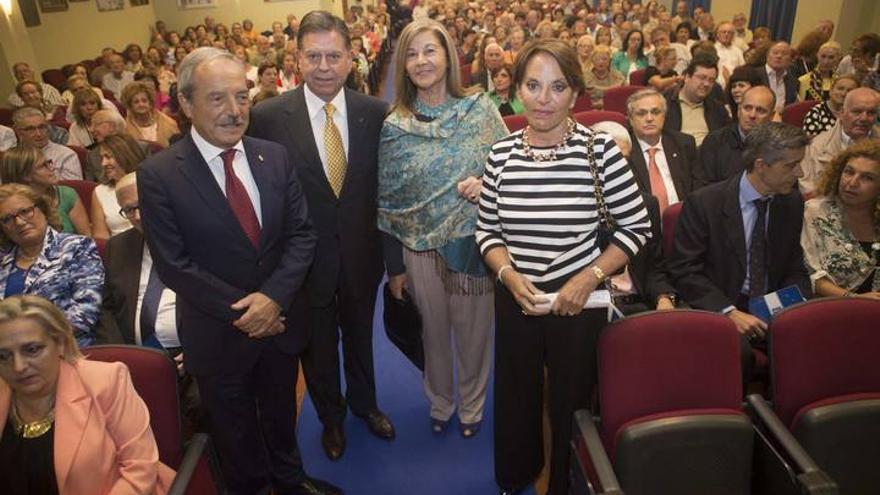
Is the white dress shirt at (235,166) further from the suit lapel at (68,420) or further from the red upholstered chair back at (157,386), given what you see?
the suit lapel at (68,420)

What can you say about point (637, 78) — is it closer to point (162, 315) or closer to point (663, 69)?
point (663, 69)

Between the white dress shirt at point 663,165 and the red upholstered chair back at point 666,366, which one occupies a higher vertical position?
the white dress shirt at point 663,165

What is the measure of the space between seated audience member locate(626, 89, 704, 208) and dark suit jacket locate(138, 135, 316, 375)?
2.04 m

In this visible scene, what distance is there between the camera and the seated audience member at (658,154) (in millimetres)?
3139

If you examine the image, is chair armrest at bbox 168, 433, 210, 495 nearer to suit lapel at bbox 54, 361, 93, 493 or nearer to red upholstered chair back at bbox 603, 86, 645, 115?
suit lapel at bbox 54, 361, 93, 493

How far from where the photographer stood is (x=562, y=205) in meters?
1.70

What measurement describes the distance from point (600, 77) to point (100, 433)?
5.63 meters

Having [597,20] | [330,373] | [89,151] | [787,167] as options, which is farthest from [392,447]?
[597,20]

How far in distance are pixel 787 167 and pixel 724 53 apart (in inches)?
244

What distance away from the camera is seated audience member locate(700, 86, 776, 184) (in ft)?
11.0

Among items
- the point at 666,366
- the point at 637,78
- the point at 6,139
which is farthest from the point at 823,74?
the point at 6,139

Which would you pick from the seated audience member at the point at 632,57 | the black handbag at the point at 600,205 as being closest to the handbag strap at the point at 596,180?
the black handbag at the point at 600,205

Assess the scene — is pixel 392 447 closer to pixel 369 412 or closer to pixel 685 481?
pixel 369 412

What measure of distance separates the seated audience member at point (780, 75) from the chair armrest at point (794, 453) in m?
4.42
